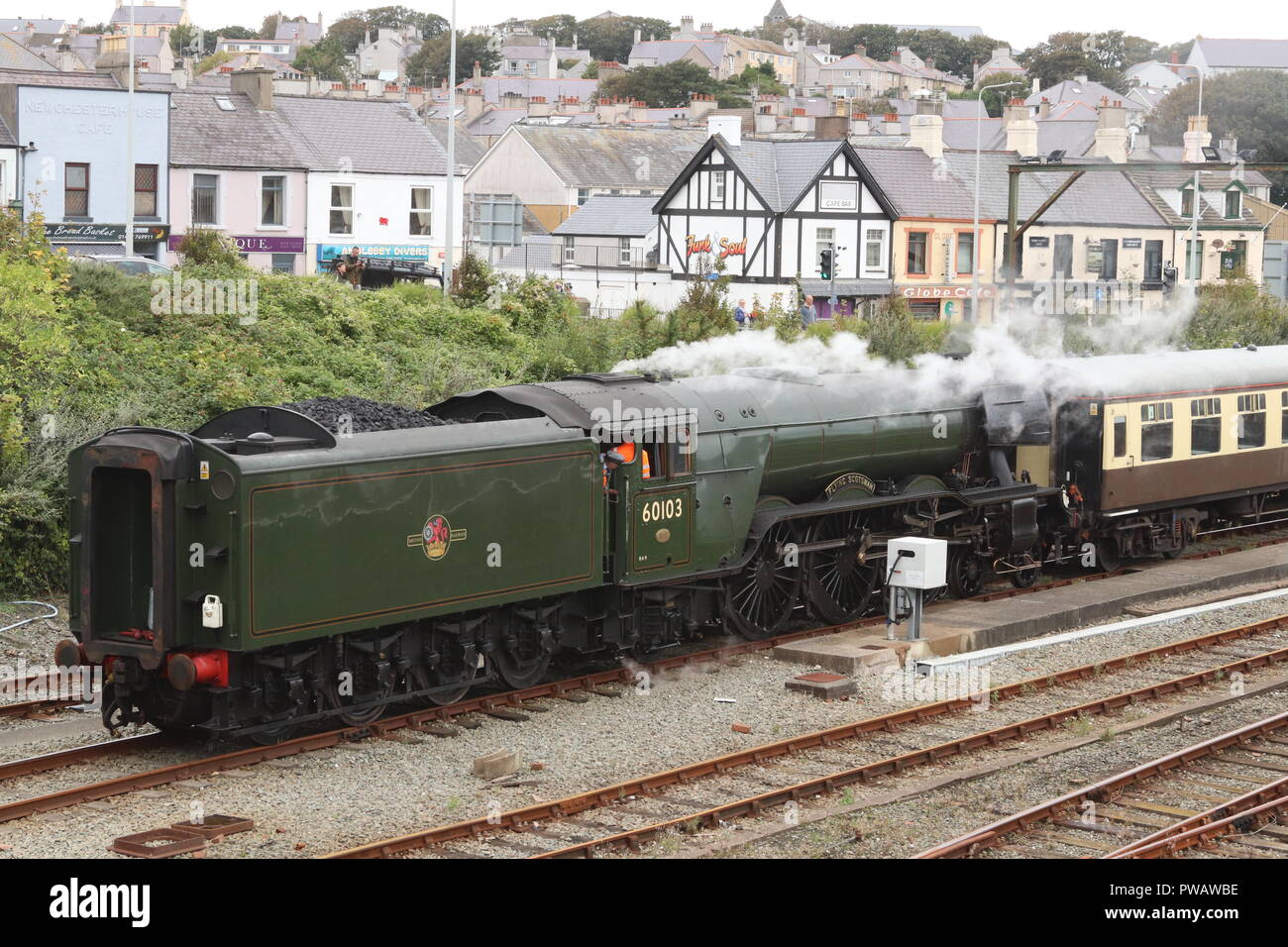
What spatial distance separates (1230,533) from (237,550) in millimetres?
18659

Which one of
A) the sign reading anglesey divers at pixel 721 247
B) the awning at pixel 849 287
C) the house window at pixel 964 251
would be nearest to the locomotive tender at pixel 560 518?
the awning at pixel 849 287

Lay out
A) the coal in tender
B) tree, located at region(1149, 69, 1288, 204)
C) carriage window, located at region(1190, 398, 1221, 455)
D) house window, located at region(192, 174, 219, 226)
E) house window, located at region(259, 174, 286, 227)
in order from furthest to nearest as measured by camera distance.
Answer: house window, located at region(259, 174, 286, 227)
house window, located at region(192, 174, 219, 226)
tree, located at region(1149, 69, 1288, 204)
carriage window, located at region(1190, 398, 1221, 455)
the coal in tender

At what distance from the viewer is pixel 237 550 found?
12.1 m

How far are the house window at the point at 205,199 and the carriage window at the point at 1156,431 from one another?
89.2 feet

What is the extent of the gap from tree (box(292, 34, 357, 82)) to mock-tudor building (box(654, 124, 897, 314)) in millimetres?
88580

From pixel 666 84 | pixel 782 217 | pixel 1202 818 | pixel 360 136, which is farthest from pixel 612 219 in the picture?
pixel 666 84

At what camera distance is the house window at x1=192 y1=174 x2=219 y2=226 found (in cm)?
4141

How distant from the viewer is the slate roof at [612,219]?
2015 inches

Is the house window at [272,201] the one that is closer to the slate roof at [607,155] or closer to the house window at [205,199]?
the house window at [205,199]

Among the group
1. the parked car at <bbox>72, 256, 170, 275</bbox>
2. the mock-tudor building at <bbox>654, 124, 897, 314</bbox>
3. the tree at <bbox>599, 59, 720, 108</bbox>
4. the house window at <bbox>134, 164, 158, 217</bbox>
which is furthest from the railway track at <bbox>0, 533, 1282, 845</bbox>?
the tree at <bbox>599, 59, 720, 108</bbox>

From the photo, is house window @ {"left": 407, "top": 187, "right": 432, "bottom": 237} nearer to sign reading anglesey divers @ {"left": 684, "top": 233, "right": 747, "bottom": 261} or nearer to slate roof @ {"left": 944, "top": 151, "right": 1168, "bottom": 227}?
sign reading anglesey divers @ {"left": 684, "top": 233, "right": 747, "bottom": 261}

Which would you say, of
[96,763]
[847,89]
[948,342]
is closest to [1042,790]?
[96,763]

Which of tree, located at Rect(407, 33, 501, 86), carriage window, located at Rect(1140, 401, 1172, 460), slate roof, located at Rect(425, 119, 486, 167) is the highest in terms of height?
tree, located at Rect(407, 33, 501, 86)
